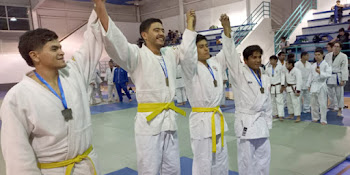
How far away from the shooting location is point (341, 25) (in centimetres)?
1094

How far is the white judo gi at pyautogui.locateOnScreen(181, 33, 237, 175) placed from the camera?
260cm

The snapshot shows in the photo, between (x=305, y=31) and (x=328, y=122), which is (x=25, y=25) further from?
(x=328, y=122)

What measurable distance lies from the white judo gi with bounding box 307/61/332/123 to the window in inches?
726

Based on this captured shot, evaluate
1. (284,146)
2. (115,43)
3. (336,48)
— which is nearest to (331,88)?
(336,48)

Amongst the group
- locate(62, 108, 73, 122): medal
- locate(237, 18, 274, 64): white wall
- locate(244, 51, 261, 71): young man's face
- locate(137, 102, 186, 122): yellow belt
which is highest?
locate(237, 18, 274, 64): white wall

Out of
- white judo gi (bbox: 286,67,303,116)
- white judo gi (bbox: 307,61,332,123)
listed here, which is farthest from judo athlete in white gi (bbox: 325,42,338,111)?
white judo gi (bbox: 286,67,303,116)

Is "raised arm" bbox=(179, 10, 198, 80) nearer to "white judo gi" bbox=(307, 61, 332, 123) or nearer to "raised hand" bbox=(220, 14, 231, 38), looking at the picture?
"raised hand" bbox=(220, 14, 231, 38)

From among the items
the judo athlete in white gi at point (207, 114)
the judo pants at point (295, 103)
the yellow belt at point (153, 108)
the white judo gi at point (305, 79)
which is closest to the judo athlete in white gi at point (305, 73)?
the white judo gi at point (305, 79)

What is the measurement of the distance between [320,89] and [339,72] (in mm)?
1081

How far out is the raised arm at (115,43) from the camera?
170 centimetres

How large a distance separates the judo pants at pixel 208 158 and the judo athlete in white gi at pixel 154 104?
508 millimetres

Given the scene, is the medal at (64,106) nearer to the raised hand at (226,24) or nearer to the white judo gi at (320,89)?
the raised hand at (226,24)

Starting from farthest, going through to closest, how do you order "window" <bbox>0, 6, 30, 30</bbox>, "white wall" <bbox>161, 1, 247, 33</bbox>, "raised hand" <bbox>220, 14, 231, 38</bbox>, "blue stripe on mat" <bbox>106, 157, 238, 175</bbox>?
1. "window" <bbox>0, 6, 30, 30</bbox>
2. "white wall" <bbox>161, 1, 247, 33</bbox>
3. "blue stripe on mat" <bbox>106, 157, 238, 175</bbox>
4. "raised hand" <bbox>220, 14, 231, 38</bbox>

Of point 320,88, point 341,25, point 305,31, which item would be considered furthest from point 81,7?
point 320,88
